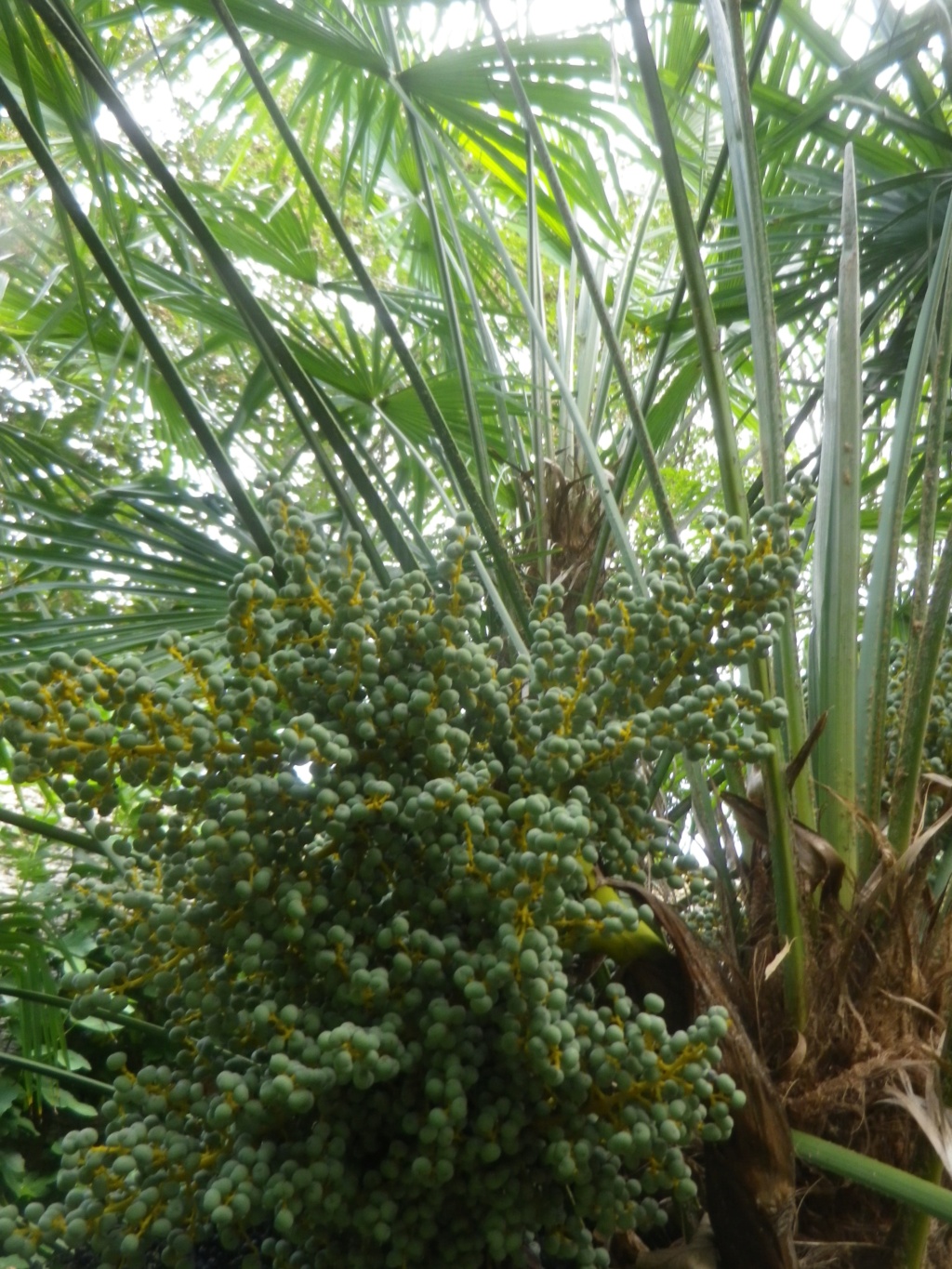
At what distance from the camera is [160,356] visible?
0.72 m

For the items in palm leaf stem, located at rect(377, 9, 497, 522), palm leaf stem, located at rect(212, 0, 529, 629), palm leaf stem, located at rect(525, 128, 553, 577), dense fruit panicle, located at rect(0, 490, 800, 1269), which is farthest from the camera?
palm leaf stem, located at rect(525, 128, 553, 577)

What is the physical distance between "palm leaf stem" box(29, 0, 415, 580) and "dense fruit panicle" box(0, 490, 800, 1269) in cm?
13

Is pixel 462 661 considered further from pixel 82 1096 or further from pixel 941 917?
pixel 82 1096

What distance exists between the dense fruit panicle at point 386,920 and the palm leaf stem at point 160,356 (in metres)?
0.11

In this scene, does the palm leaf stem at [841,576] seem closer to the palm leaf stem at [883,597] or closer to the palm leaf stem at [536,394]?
the palm leaf stem at [883,597]

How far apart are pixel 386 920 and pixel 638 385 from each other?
1.47m

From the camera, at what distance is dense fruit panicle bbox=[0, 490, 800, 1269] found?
512mm

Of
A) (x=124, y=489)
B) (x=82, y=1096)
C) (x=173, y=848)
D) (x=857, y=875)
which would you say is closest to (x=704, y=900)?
(x=857, y=875)

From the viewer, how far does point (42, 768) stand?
0.54m

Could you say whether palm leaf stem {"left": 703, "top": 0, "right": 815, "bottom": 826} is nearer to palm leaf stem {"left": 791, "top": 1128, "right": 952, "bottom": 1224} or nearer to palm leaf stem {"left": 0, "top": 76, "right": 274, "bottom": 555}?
palm leaf stem {"left": 791, "top": 1128, "right": 952, "bottom": 1224}

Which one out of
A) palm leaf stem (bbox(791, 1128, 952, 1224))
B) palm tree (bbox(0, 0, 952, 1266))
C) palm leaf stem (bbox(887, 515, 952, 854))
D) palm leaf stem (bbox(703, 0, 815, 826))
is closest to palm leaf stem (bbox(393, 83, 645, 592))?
palm tree (bbox(0, 0, 952, 1266))

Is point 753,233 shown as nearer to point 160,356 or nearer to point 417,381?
point 417,381

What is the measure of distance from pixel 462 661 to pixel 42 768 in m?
0.23

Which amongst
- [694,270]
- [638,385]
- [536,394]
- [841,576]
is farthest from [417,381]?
[638,385]
